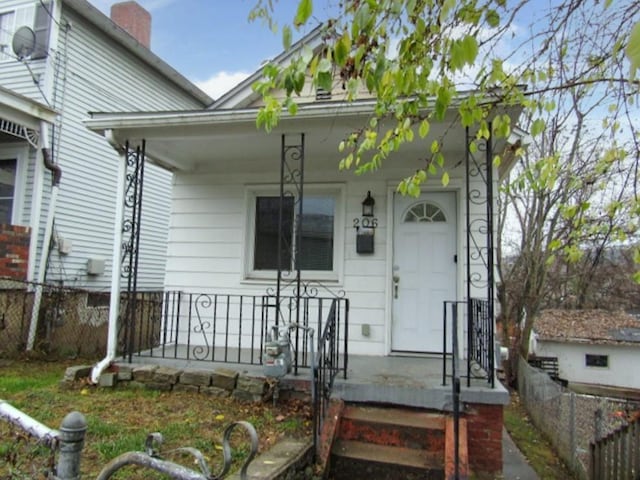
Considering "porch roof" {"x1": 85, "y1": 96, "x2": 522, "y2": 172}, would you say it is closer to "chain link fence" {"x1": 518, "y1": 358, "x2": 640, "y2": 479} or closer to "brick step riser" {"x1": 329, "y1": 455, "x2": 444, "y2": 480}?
"brick step riser" {"x1": 329, "y1": 455, "x2": 444, "y2": 480}

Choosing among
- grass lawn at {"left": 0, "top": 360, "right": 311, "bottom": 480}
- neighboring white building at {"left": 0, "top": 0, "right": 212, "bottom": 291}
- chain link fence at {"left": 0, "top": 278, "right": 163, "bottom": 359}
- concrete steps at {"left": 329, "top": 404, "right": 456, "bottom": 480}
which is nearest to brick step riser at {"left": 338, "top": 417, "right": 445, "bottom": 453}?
concrete steps at {"left": 329, "top": 404, "right": 456, "bottom": 480}

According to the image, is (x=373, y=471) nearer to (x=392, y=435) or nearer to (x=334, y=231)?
(x=392, y=435)

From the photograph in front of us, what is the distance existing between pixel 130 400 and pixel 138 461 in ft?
10.0

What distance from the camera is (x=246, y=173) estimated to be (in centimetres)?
614

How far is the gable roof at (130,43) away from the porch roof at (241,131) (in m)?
4.39

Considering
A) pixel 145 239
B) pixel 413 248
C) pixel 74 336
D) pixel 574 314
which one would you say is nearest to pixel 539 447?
pixel 413 248

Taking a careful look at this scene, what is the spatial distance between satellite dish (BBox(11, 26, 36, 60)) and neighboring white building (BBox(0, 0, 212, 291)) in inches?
0.7

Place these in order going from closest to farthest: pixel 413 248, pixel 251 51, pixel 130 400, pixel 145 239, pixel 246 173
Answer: pixel 130 400
pixel 251 51
pixel 413 248
pixel 246 173
pixel 145 239

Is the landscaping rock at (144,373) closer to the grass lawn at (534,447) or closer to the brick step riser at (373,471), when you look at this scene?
the brick step riser at (373,471)

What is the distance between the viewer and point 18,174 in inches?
296

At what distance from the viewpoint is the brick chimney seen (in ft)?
34.2

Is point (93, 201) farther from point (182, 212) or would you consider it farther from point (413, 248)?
point (413, 248)

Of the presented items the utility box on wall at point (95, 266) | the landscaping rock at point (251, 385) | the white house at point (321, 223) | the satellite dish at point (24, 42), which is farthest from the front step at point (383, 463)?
the satellite dish at point (24, 42)

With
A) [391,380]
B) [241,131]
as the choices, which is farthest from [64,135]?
[391,380]
